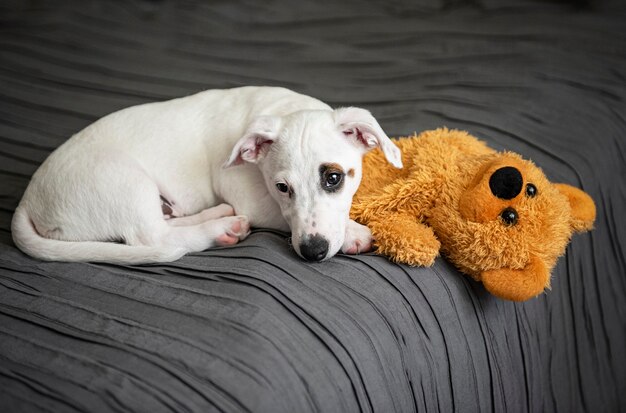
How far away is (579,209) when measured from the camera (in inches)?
81.9

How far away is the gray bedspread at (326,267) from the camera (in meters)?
1.61

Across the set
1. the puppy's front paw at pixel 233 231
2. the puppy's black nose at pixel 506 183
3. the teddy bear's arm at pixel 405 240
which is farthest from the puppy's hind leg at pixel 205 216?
the puppy's black nose at pixel 506 183

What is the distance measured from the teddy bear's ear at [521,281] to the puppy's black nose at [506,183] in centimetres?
20

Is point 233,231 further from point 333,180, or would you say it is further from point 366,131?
point 366,131

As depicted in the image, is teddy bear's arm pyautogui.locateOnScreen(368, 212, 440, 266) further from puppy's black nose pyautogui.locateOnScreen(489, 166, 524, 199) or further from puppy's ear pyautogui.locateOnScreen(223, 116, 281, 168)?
puppy's ear pyautogui.locateOnScreen(223, 116, 281, 168)

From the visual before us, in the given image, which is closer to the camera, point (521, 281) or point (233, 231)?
point (521, 281)

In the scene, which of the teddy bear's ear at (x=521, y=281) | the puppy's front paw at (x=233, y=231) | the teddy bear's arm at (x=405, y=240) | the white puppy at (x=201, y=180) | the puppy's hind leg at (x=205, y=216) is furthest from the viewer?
the puppy's hind leg at (x=205, y=216)

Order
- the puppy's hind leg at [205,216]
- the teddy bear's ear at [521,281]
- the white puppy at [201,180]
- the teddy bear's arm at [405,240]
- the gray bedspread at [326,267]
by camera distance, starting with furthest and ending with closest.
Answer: the puppy's hind leg at [205,216] → the white puppy at [201,180] → the teddy bear's arm at [405,240] → the teddy bear's ear at [521,281] → the gray bedspread at [326,267]

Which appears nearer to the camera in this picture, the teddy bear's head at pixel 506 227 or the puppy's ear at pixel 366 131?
the teddy bear's head at pixel 506 227

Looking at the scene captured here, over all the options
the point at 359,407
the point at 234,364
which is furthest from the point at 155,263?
the point at 359,407

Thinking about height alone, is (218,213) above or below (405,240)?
below

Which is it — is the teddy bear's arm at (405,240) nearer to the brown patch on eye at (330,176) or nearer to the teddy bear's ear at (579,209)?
the brown patch on eye at (330,176)

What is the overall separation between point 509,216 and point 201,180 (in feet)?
3.99

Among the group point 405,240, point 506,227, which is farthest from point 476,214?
point 405,240
